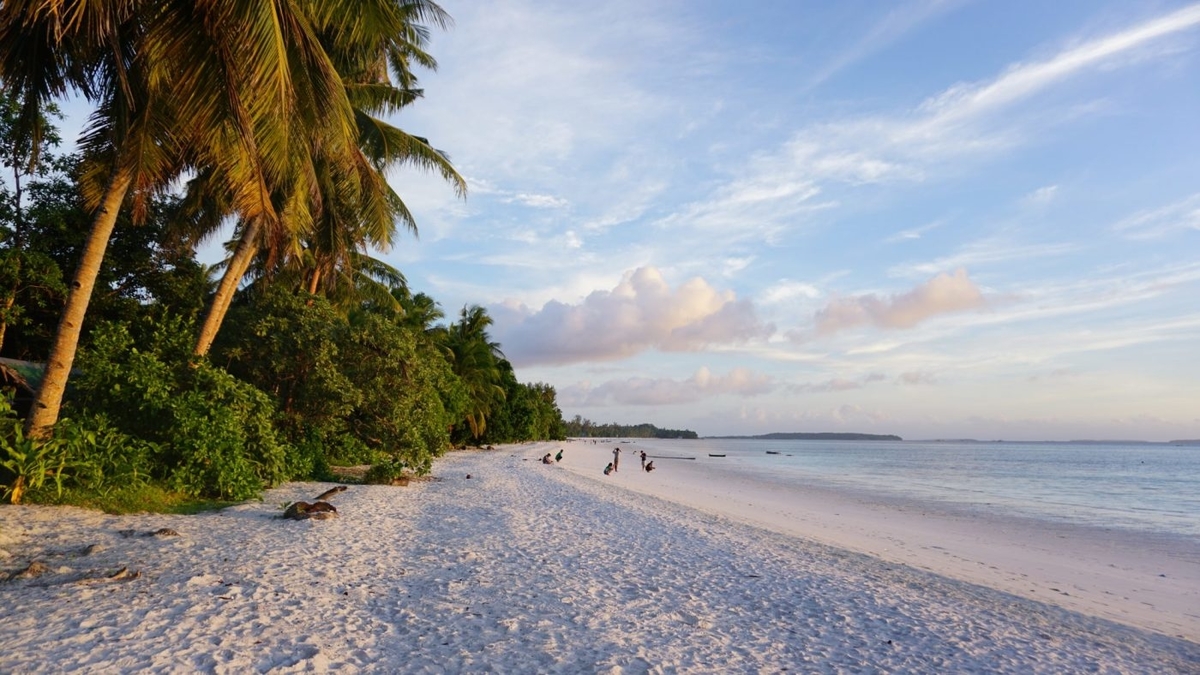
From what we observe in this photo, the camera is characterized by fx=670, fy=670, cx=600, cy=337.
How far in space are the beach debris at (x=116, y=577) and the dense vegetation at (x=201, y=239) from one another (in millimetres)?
2940

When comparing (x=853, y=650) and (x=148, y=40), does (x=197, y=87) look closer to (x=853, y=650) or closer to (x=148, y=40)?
(x=148, y=40)

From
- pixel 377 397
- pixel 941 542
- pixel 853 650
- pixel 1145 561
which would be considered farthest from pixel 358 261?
pixel 1145 561

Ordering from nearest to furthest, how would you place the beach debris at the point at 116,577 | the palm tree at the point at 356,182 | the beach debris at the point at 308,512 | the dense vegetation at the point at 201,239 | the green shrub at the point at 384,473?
the beach debris at the point at 116,577 → the dense vegetation at the point at 201,239 → the beach debris at the point at 308,512 → the palm tree at the point at 356,182 → the green shrub at the point at 384,473

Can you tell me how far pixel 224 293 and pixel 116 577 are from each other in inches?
322

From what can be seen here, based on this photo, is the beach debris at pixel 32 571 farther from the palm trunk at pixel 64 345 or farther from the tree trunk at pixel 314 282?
the tree trunk at pixel 314 282

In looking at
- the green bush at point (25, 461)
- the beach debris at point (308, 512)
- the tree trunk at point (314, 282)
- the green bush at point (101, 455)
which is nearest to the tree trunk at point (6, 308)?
the tree trunk at point (314, 282)

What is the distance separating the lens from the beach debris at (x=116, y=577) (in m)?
5.15

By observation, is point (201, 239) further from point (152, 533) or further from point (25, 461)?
point (152, 533)

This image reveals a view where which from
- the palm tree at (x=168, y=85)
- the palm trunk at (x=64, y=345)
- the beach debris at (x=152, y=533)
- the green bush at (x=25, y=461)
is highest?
the palm tree at (x=168, y=85)

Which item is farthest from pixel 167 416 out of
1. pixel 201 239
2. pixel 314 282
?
pixel 314 282

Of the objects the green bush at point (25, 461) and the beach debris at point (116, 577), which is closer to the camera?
the beach debris at point (116, 577)

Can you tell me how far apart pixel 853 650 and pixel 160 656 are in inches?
177

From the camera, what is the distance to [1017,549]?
38.3 feet

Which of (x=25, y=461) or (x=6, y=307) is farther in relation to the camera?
(x=6, y=307)
